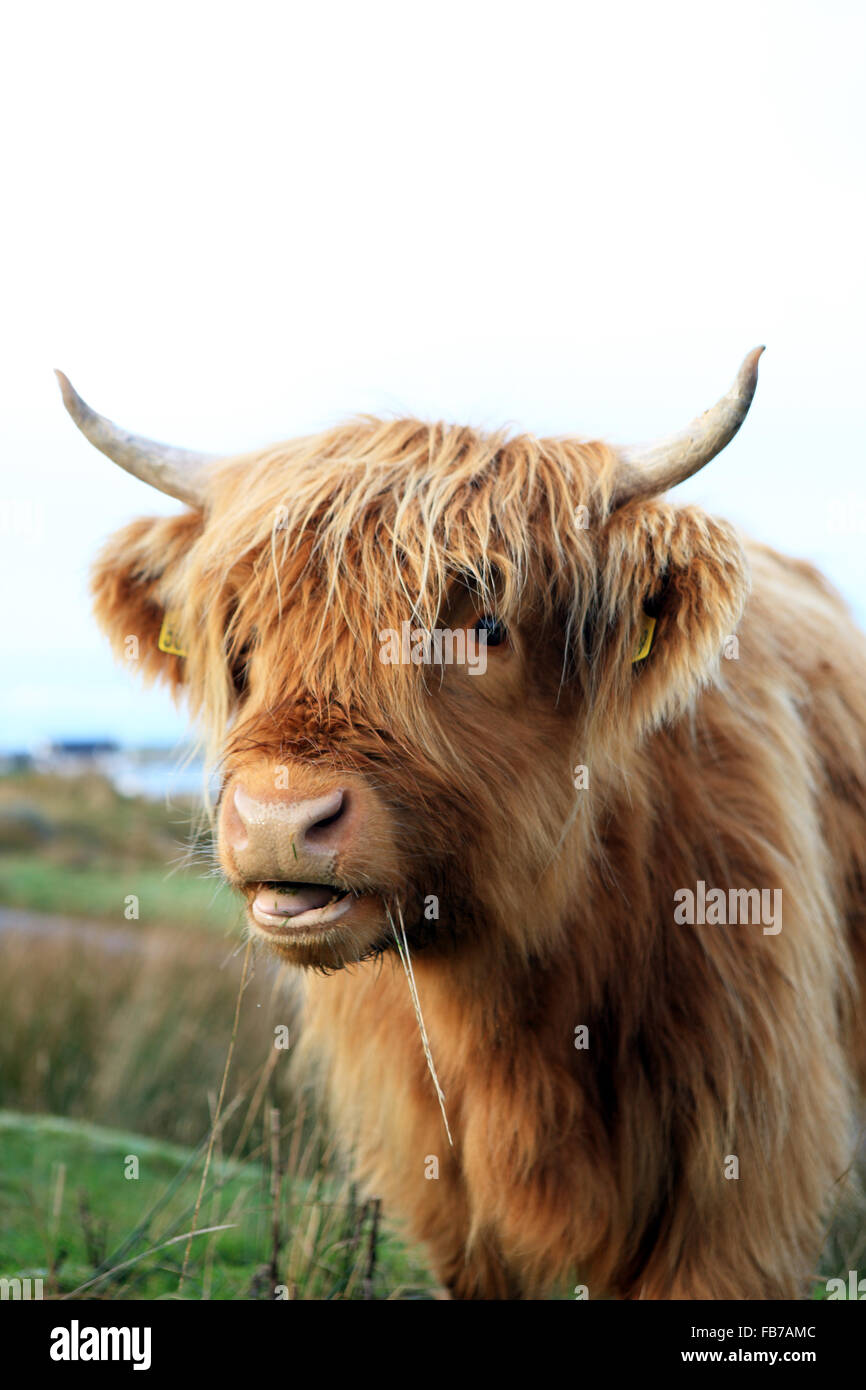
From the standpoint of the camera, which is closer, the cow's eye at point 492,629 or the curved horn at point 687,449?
the curved horn at point 687,449

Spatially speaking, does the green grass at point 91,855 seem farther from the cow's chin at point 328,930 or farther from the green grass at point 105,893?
the cow's chin at point 328,930

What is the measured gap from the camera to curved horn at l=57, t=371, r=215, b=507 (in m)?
2.70

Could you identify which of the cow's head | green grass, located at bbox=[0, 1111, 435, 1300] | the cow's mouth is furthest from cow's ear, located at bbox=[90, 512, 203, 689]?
green grass, located at bbox=[0, 1111, 435, 1300]

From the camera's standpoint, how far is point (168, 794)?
9.76ft

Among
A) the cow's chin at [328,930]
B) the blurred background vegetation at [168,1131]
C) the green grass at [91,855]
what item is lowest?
the green grass at [91,855]

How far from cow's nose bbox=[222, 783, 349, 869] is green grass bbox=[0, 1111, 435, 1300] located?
4.15 ft

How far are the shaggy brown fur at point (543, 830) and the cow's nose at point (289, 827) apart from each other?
5cm

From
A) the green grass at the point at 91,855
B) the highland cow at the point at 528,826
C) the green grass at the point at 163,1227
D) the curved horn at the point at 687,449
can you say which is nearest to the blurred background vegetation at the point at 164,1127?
the green grass at the point at 163,1227

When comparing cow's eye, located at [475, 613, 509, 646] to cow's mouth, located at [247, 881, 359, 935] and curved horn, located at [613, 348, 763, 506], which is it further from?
cow's mouth, located at [247, 881, 359, 935]

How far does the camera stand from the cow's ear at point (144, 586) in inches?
112
